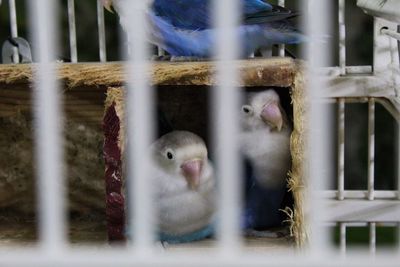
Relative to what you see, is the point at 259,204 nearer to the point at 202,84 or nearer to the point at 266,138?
the point at 266,138

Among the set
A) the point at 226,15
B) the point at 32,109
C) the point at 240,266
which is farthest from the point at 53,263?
the point at 32,109

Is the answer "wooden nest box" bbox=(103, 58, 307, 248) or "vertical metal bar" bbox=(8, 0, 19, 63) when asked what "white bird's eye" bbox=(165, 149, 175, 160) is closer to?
"wooden nest box" bbox=(103, 58, 307, 248)

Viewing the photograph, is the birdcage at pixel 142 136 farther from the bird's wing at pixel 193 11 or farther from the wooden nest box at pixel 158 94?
the bird's wing at pixel 193 11

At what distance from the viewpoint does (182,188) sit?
0.87 meters

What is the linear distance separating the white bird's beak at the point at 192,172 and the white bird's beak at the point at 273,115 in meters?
0.12

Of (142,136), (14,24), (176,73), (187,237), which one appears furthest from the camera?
(14,24)

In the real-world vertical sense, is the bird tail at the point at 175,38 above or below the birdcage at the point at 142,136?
above

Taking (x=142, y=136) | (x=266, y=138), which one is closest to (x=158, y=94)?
(x=266, y=138)

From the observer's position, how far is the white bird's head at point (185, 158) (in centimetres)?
86

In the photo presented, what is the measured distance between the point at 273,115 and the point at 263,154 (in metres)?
0.06

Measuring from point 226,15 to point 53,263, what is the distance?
304 millimetres

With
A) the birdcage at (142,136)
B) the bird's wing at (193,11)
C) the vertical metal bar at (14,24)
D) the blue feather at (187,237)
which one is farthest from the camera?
the vertical metal bar at (14,24)

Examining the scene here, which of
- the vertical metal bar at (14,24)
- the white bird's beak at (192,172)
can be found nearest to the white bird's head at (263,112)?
the white bird's beak at (192,172)

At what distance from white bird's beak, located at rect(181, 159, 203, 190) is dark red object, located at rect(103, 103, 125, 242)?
9cm
